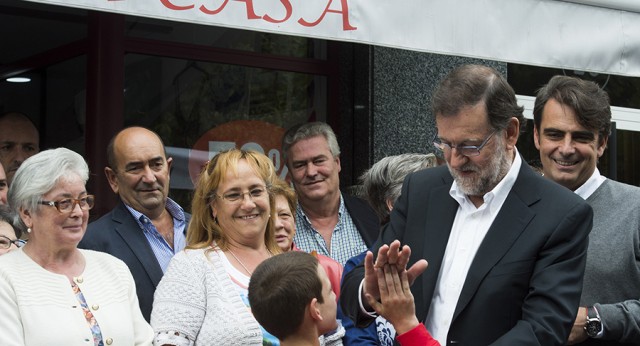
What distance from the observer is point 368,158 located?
7047 millimetres

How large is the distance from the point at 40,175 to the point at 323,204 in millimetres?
1992

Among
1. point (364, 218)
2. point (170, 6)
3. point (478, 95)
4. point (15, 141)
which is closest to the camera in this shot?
point (478, 95)

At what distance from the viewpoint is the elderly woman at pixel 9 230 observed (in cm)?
→ 491

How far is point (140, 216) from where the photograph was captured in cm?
550

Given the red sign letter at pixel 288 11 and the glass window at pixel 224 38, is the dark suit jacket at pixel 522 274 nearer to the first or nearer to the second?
the red sign letter at pixel 288 11

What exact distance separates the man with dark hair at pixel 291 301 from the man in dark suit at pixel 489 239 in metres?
0.12

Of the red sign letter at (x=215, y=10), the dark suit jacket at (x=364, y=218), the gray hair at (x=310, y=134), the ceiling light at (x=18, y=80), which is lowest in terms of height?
the dark suit jacket at (x=364, y=218)

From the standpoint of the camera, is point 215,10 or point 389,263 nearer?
point 389,263

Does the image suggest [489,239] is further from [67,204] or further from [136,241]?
[136,241]

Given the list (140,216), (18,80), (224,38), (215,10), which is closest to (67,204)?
(140,216)

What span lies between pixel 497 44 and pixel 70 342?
2.92 meters

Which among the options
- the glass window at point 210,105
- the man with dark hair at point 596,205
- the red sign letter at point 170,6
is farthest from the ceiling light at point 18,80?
the man with dark hair at point 596,205

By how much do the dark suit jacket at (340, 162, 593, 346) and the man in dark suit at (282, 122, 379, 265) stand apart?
2.11m

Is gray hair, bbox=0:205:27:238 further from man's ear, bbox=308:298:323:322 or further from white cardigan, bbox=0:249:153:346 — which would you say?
man's ear, bbox=308:298:323:322
